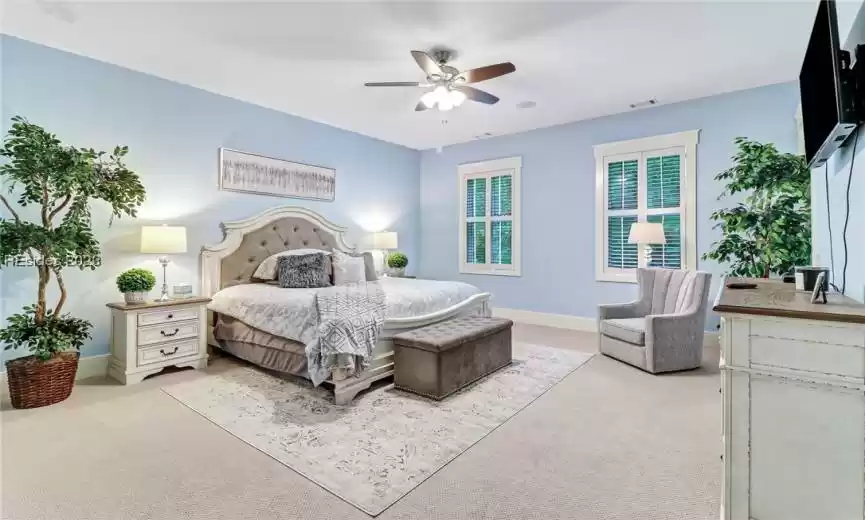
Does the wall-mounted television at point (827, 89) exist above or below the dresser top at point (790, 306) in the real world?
above

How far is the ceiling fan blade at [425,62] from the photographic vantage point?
2803 mm

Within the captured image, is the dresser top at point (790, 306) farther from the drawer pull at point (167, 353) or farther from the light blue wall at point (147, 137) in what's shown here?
the light blue wall at point (147, 137)

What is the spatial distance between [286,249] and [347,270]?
891mm

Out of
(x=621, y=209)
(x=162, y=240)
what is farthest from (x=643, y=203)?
(x=162, y=240)

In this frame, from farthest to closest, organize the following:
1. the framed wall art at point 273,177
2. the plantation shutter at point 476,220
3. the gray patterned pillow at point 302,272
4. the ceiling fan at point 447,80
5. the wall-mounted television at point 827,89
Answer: the plantation shutter at point 476,220, the framed wall art at point 273,177, the gray patterned pillow at point 302,272, the ceiling fan at point 447,80, the wall-mounted television at point 827,89

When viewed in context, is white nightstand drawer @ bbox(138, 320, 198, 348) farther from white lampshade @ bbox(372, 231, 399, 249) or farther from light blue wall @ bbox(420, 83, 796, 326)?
light blue wall @ bbox(420, 83, 796, 326)

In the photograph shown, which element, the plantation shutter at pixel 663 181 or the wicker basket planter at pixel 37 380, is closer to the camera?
the wicker basket planter at pixel 37 380

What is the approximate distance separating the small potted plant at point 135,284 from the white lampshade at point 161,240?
0.20 meters

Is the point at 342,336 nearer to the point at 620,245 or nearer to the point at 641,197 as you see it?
the point at 620,245

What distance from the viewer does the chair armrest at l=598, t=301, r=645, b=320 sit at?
4.11 metres

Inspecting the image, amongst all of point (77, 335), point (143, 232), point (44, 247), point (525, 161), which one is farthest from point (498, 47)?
→ point (77, 335)

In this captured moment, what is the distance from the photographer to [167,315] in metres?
3.47

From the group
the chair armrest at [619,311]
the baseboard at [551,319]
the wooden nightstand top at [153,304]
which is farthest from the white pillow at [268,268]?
the chair armrest at [619,311]

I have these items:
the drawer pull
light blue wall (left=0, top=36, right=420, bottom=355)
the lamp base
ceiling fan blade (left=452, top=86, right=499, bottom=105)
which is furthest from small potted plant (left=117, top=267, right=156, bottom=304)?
ceiling fan blade (left=452, top=86, right=499, bottom=105)
